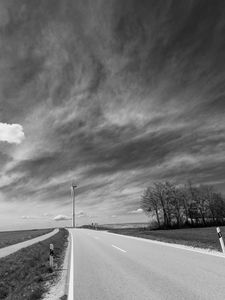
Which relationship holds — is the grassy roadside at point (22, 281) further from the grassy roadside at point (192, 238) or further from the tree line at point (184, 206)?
the tree line at point (184, 206)

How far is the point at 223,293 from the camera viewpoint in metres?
5.38

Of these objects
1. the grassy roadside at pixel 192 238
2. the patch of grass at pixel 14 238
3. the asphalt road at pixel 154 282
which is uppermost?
the patch of grass at pixel 14 238

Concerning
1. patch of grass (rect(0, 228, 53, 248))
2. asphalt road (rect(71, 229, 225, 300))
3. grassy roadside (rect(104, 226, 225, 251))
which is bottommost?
asphalt road (rect(71, 229, 225, 300))

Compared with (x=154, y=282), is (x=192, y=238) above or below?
above

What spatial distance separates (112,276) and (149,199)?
6192 centimetres

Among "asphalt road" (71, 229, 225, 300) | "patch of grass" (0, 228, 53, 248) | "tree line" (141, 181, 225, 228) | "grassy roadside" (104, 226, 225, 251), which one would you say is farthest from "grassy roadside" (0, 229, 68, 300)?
"tree line" (141, 181, 225, 228)

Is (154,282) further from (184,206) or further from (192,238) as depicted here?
(184,206)

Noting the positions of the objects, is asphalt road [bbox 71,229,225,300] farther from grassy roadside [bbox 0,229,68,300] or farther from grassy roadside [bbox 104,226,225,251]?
grassy roadside [bbox 104,226,225,251]

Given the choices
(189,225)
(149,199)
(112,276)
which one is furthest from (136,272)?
(189,225)

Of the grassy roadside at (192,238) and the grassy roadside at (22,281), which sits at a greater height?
the grassy roadside at (192,238)

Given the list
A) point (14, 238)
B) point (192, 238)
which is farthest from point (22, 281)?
point (14, 238)

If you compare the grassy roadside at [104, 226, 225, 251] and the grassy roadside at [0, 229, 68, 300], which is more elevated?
the grassy roadside at [104, 226, 225, 251]

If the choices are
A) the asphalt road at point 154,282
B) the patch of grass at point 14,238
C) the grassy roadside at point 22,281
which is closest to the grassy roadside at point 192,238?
the asphalt road at point 154,282

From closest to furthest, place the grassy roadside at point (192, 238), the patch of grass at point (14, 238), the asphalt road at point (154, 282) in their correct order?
the asphalt road at point (154, 282) → the grassy roadside at point (192, 238) → the patch of grass at point (14, 238)
